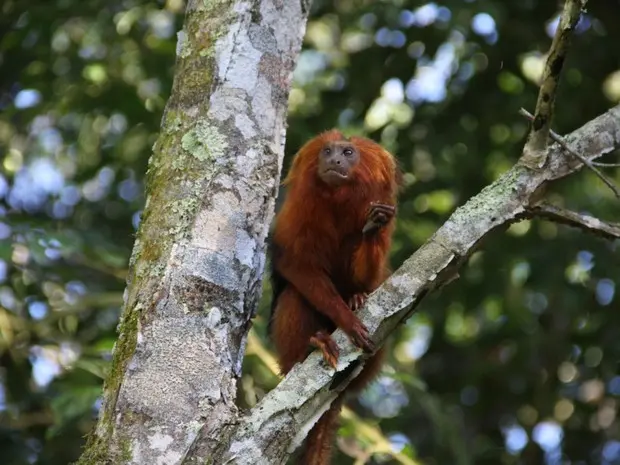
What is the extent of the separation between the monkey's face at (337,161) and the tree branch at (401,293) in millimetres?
1342

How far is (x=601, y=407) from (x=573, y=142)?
12.8 ft

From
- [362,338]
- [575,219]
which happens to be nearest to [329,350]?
[362,338]

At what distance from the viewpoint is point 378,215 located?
14.2ft

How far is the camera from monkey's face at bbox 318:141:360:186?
4613 mm

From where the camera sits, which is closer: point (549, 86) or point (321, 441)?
point (549, 86)

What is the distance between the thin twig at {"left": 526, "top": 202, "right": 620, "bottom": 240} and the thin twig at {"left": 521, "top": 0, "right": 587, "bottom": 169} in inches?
6.1

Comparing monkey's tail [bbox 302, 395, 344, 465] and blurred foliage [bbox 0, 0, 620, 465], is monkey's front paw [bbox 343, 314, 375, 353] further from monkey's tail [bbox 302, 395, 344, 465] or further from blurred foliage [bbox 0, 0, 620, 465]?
blurred foliage [bbox 0, 0, 620, 465]

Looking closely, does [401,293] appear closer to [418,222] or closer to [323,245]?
[323,245]

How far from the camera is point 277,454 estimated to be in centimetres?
284

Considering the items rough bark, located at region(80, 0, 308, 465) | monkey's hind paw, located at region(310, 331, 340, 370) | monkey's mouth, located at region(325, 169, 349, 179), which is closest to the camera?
rough bark, located at region(80, 0, 308, 465)

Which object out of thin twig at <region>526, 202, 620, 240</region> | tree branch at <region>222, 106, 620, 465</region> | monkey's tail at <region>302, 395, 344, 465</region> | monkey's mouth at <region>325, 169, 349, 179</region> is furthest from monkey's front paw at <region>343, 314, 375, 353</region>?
monkey's mouth at <region>325, 169, 349, 179</region>

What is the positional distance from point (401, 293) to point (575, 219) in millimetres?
752

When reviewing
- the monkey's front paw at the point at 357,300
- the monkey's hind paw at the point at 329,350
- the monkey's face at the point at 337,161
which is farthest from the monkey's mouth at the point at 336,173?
Answer: the monkey's hind paw at the point at 329,350

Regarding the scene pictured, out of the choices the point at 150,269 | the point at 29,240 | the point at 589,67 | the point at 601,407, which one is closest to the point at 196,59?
the point at 150,269
